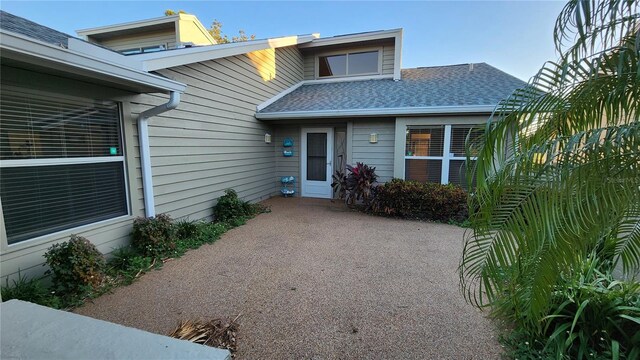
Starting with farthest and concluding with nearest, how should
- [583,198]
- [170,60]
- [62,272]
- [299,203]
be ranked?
[299,203] < [170,60] < [62,272] < [583,198]

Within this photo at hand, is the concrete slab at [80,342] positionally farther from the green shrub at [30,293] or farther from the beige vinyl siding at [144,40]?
the beige vinyl siding at [144,40]

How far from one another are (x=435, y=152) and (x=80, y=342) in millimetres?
6439

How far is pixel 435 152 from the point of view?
6.30 metres

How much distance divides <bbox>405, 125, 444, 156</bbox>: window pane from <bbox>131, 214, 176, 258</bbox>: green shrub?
5178 millimetres

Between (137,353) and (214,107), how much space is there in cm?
483

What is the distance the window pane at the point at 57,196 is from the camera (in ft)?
8.75

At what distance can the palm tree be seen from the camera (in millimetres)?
1273

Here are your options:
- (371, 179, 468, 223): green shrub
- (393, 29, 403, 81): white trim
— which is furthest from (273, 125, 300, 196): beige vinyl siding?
(393, 29, 403, 81): white trim

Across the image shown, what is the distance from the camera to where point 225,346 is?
6.82 feet

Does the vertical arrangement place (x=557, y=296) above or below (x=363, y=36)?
below

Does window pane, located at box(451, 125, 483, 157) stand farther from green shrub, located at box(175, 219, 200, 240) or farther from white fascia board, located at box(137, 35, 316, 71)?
green shrub, located at box(175, 219, 200, 240)

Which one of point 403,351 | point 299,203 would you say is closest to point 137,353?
point 403,351

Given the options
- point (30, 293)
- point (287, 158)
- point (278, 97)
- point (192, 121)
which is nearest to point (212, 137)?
point (192, 121)

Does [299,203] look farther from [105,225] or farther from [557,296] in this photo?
[557,296]
